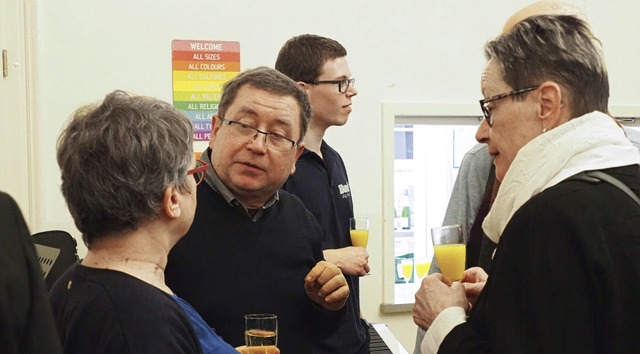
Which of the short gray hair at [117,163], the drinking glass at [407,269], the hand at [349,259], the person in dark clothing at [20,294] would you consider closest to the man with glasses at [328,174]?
the hand at [349,259]

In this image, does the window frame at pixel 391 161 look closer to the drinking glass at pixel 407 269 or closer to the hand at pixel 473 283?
the drinking glass at pixel 407 269

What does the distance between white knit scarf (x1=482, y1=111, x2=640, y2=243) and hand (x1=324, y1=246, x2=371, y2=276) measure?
99 centimetres

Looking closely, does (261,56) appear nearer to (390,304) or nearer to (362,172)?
(362,172)

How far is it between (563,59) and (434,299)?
55 cm

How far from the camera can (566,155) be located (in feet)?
4.16

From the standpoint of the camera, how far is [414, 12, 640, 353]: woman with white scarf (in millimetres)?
1162

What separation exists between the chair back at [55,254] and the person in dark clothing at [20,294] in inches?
62.1

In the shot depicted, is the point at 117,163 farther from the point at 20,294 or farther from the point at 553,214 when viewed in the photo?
the point at 553,214

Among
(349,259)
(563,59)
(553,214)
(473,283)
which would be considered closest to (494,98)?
(563,59)

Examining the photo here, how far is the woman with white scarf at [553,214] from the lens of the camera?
1162 millimetres

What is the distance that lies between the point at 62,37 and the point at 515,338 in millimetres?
2824

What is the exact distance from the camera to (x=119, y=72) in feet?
11.3

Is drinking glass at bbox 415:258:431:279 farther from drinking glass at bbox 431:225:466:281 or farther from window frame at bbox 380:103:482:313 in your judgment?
drinking glass at bbox 431:225:466:281

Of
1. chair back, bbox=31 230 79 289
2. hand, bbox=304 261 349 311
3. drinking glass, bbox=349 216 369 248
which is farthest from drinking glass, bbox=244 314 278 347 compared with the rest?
drinking glass, bbox=349 216 369 248
